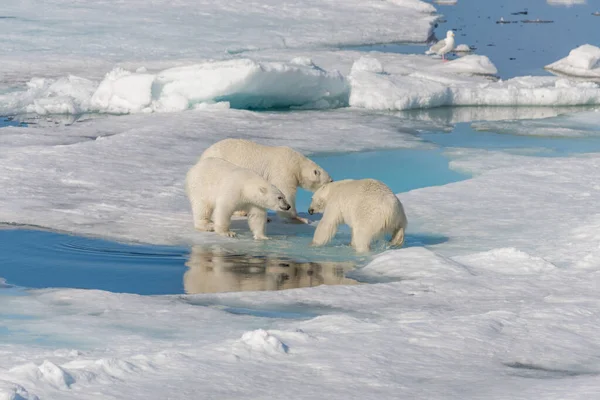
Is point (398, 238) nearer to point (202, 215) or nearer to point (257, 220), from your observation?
point (257, 220)

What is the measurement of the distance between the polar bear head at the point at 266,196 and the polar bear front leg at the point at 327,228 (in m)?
0.34

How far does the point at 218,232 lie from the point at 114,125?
5.78 meters

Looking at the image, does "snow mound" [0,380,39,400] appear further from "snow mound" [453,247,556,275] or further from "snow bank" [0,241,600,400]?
"snow mound" [453,247,556,275]

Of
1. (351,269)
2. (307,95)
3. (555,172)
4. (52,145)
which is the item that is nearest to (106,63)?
(307,95)

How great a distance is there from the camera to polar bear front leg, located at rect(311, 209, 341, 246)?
6371mm

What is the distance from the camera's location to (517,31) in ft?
97.1

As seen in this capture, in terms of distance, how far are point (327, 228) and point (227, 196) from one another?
76 centimetres

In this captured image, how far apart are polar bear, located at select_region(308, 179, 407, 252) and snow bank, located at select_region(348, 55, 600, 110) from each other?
26.4ft

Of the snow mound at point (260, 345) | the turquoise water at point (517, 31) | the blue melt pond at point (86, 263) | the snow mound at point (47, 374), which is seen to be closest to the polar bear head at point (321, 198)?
the blue melt pond at point (86, 263)

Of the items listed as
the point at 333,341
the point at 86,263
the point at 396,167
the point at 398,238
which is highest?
the point at 333,341

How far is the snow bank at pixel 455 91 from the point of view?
14.4 m

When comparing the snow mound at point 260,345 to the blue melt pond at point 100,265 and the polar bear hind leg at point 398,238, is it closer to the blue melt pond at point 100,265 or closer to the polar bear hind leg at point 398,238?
the blue melt pond at point 100,265

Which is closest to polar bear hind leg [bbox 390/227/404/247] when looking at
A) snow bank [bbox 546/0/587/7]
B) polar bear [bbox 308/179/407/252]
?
polar bear [bbox 308/179/407/252]

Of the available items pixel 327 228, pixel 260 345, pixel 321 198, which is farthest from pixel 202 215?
pixel 260 345
